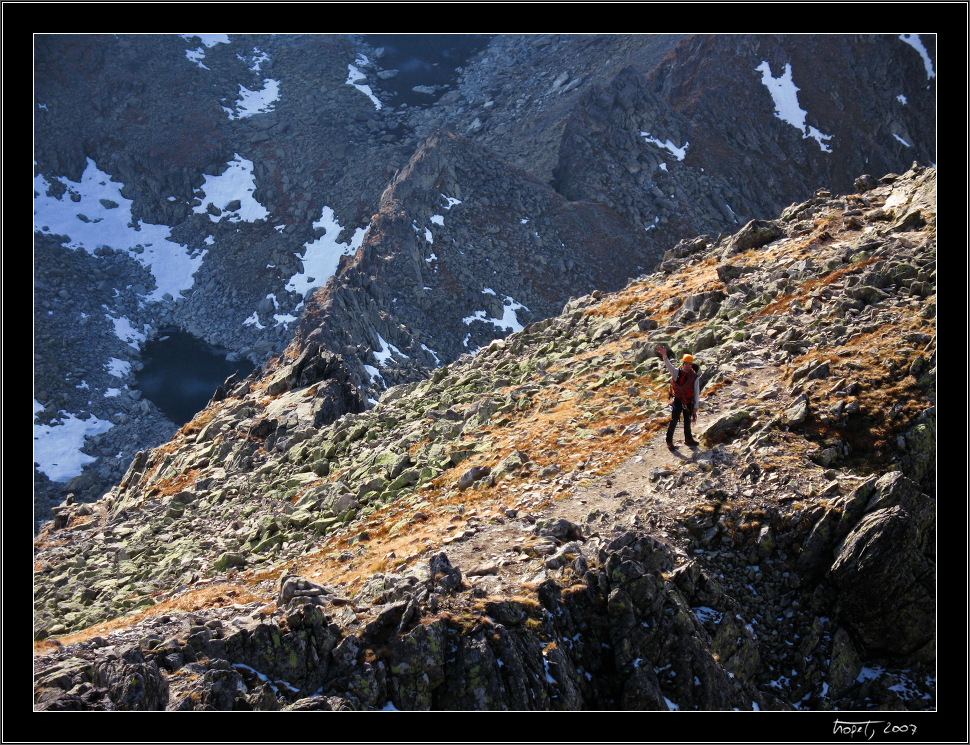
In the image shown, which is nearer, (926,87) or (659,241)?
(659,241)

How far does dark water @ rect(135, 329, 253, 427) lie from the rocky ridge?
45.6 meters

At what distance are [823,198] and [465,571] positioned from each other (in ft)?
93.1

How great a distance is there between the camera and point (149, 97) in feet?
349

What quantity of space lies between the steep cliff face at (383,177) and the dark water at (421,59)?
2.99 m

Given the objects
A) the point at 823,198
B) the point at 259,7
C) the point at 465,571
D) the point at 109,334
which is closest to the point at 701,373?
the point at 465,571

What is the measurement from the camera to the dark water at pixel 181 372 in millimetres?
69062

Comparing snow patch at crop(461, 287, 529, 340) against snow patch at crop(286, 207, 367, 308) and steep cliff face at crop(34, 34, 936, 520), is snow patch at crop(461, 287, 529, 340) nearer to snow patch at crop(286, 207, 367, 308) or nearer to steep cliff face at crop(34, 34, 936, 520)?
steep cliff face at crop(34, 34, 936, 520)

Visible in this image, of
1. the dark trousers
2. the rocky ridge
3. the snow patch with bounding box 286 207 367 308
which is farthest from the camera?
the snow patch with bounding box 286 207 367 308

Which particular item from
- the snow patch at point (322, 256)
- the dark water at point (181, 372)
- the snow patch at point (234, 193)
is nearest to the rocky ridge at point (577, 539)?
the dark water at point (181, 372)

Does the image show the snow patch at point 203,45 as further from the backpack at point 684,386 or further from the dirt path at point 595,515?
the dirt path at point 595,515

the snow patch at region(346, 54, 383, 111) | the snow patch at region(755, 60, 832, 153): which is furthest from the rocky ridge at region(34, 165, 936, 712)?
the snow patch at region(346, 54, 383, 111)

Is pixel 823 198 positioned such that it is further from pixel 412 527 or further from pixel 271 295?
pixel 271 295

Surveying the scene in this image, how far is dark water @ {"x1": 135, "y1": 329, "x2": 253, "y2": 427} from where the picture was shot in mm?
69062

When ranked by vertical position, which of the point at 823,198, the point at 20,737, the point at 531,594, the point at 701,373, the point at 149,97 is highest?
the point at 149,97
